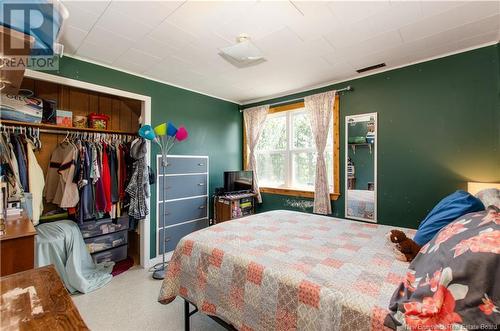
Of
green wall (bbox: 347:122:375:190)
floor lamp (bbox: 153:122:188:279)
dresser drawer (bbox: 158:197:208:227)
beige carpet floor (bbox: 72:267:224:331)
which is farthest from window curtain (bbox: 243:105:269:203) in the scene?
beige carpet floor (bbox: 72:267:224:331)

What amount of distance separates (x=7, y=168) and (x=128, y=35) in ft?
5.31

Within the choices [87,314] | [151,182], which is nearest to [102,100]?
[151,182]

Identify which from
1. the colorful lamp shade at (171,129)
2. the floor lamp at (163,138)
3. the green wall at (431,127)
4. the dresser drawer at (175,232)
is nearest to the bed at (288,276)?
the green wall at (431,127)

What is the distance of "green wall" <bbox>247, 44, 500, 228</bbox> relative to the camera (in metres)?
2.30

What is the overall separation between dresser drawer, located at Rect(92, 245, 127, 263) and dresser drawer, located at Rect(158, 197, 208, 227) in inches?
23.1

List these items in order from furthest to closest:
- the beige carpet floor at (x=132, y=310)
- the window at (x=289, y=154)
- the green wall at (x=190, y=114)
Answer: the window at (x=289, y=154)
the green wall at (x=190, y=114)
the beige carpet floor at (x=132, y=310)

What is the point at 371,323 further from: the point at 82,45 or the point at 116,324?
the point at 82,45

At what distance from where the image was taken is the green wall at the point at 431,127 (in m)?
2.30

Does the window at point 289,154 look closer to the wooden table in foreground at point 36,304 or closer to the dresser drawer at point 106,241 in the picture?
the dresser drawer at point 106,241

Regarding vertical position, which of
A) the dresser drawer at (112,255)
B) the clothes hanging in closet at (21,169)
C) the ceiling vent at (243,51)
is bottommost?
the dresser drawer at (112,255)

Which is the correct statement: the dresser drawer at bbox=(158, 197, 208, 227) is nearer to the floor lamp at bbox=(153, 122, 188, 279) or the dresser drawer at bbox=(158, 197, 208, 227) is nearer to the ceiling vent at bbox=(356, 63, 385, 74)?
the floor lamp at bbox=(153, 122, 188, 279)

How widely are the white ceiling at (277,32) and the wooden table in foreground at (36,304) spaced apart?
180cm

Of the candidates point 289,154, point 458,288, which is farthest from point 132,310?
point 289,154

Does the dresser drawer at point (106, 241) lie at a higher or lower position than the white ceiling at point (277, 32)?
lower
